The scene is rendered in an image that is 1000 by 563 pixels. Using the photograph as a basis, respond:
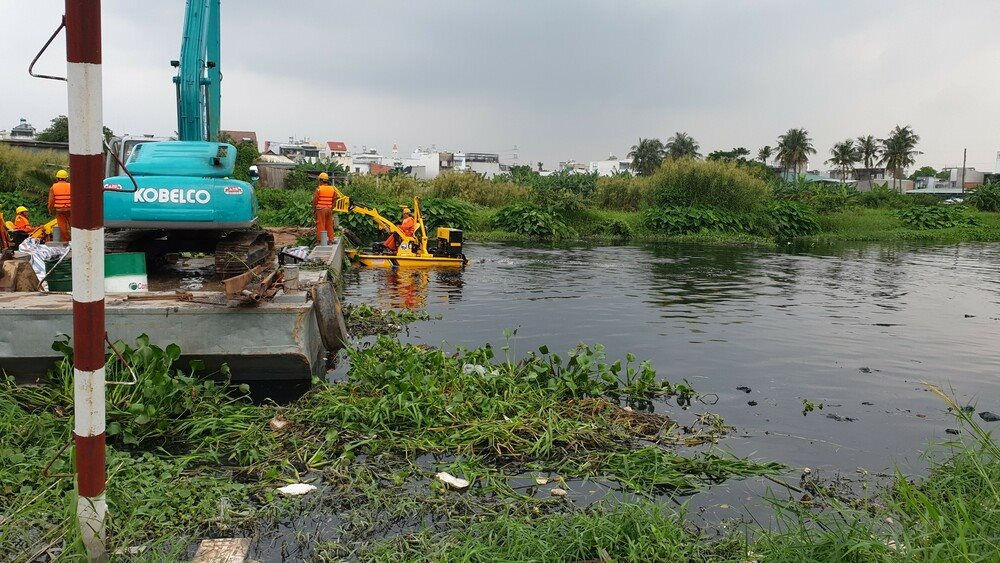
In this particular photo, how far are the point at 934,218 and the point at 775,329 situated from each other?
3671 centimetres

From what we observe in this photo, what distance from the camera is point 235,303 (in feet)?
22.1

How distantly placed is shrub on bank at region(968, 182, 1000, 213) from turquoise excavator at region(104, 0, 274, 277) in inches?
2022


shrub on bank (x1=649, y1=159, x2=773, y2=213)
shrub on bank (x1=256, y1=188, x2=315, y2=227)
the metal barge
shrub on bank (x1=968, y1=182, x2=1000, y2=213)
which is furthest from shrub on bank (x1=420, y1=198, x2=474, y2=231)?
shrub on bank (x1=968, y1=182, x2=1000, y2=213)

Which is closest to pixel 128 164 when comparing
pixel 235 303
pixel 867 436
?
pixel 235 303

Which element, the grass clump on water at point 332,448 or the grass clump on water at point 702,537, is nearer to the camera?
the grass clump on water at point 702,537

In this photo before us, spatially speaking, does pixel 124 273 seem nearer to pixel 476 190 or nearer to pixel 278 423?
pixel 278 423

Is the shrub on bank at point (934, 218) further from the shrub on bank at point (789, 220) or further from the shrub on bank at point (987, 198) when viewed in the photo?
the shrub on bank at point (789, 220)

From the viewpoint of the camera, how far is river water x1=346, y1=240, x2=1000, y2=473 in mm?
7156

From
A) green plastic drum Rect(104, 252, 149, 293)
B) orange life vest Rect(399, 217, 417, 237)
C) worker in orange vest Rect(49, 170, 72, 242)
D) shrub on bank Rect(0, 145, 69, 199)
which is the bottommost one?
green plastic drum Rect(104, 252, 149, 293)

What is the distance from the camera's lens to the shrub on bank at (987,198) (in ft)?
157

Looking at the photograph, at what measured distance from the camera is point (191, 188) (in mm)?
8773

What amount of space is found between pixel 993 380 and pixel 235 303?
8.97 meters

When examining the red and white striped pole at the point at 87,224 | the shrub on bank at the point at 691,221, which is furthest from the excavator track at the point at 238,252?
the shrub on bank at the point at 691,221

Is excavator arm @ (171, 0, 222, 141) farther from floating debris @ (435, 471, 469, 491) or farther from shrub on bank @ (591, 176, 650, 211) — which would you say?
shrub on bank @ (591, 176, 650, 211)
